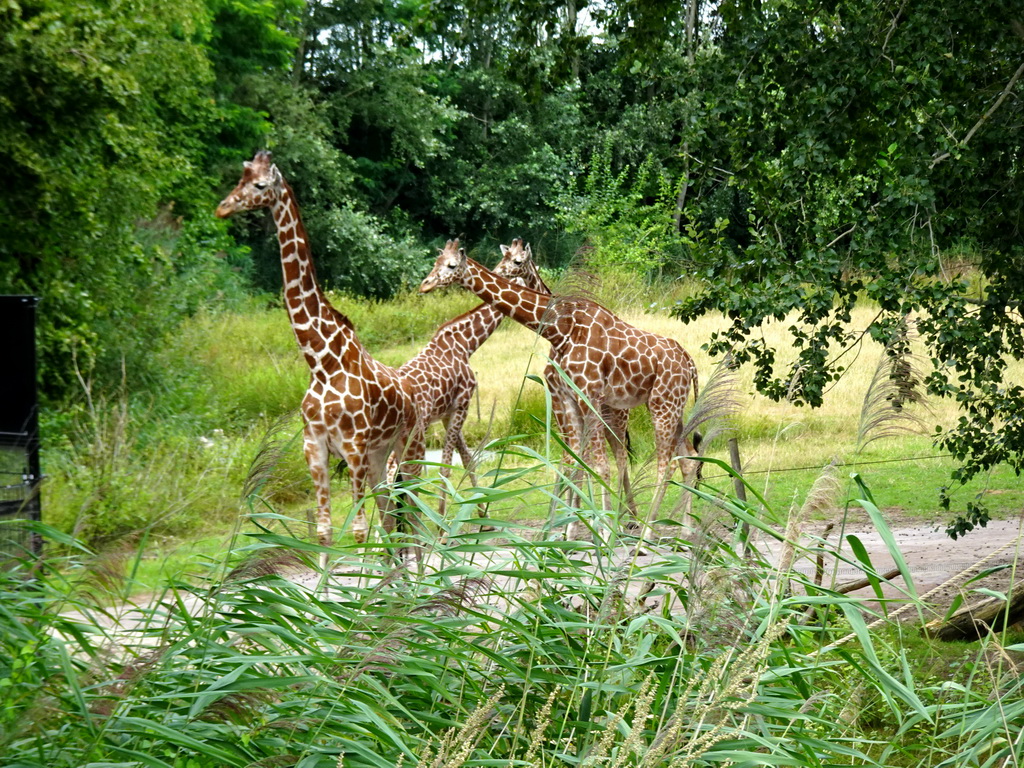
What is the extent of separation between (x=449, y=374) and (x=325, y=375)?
1.38m

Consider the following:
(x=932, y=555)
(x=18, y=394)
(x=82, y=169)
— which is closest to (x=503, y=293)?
(x=18, y=394)

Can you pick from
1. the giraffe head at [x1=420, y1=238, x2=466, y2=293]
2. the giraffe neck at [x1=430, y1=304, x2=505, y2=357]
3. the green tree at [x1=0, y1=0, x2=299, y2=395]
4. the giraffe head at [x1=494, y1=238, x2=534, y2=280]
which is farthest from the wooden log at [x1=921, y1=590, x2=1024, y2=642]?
the green tree at [x1=0, y1=0, x2=299, y2=395]

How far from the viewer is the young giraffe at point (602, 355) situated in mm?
7473

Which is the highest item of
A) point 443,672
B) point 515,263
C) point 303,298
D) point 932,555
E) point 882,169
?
point 882,169

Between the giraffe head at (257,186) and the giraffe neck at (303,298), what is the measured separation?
0.20 ft

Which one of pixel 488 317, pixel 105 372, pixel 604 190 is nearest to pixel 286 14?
pixel 604 190

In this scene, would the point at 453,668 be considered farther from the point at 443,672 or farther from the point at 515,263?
the point at 515,263

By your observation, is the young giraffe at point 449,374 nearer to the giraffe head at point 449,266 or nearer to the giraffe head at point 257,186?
the giraffe head at point 449,266

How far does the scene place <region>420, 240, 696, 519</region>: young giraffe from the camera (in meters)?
7.47

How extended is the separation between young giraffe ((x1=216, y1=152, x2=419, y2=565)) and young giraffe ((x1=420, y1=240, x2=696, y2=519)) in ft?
2.36

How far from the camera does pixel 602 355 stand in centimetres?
774

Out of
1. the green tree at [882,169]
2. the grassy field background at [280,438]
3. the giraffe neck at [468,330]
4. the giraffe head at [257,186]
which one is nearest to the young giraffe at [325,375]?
the giraffe head at [257,186]

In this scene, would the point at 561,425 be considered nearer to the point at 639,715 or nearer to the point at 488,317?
the point at 488,317

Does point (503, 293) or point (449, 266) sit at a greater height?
point (449, 266)
